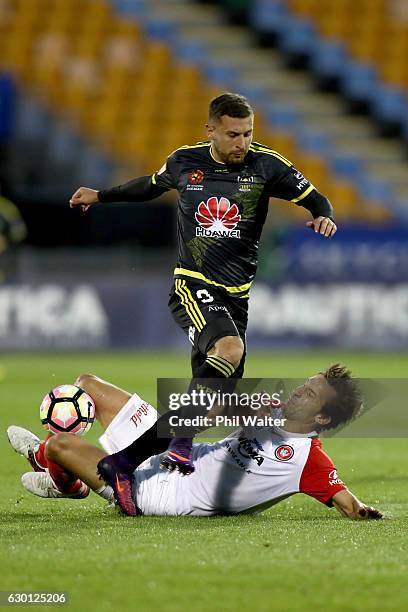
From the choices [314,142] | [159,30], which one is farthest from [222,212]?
[159,30]

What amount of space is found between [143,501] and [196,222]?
1652 millimetres

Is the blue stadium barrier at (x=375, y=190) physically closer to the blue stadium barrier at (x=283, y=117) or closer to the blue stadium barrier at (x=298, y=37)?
the blue stadium barrier at (x=283, y=117)

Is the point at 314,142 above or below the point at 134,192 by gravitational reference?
below

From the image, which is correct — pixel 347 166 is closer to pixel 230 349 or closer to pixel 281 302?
pixel 281 302

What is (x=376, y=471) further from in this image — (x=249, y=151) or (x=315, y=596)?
(x=315, y=596)

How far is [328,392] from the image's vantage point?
20.2 feet

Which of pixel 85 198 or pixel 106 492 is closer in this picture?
pixel 106 492

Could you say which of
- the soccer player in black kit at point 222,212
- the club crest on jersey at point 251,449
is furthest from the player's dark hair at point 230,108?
the club crest on jersey at point 251,449

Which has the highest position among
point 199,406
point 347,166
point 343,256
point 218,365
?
point 218,365

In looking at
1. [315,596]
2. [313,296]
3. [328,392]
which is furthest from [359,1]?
[315,596]

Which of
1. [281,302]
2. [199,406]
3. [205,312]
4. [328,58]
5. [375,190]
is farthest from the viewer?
[328,58]

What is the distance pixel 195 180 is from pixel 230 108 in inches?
20.4

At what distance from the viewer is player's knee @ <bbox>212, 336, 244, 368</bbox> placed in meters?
6.66

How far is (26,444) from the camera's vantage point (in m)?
6.84
